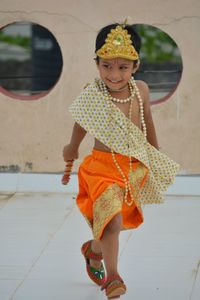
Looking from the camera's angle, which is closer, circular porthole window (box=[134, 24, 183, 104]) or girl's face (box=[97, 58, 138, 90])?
girl's face (box=[97, 58, 138, 90])

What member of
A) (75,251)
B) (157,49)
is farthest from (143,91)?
(157,49)

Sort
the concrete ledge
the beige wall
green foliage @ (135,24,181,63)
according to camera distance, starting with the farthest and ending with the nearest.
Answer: green foliage @ (135,24,181,63) < the concrete ledge < the beige wall

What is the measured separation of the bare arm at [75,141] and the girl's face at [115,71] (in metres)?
0.30

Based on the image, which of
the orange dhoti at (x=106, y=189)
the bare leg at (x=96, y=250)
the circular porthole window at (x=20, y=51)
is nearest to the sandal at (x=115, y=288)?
the orange dhoti at (x=106, y=189)

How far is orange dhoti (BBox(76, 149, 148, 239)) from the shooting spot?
15.2 feet

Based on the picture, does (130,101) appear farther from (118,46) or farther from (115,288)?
(115,288)

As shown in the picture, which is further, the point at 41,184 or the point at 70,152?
the point at 41,184

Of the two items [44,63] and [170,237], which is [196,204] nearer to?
[170,237]

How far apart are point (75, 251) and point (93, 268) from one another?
621 millimetres

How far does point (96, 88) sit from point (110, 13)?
6.70ft

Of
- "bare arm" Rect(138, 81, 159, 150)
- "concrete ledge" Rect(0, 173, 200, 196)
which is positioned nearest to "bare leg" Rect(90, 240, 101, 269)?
"bare arm" Rect(138, 81, 159, 150)

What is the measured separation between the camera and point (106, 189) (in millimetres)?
4688

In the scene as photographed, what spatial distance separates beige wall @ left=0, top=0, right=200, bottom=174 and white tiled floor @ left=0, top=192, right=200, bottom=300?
1.15ft

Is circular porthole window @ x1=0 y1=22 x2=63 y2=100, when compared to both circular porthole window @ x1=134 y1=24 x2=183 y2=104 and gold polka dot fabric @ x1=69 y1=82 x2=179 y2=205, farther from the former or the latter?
gold polka dot fabric @ x1=69 y1=82 x2=179 y2=205
